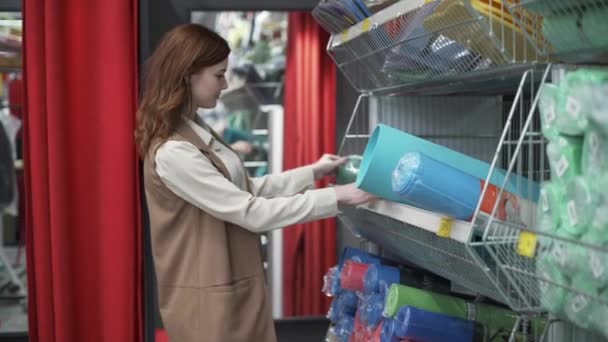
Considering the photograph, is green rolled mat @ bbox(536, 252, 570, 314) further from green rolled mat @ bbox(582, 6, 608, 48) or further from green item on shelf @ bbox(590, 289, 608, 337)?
green rolled mat @ bbox(582, 6, 608, 48)

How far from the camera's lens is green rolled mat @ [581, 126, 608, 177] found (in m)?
1.18

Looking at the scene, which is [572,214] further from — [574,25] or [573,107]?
[574,25]

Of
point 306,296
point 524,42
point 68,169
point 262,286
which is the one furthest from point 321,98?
point 524,42

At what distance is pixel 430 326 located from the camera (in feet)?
6.31

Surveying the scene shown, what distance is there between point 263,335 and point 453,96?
0.97m

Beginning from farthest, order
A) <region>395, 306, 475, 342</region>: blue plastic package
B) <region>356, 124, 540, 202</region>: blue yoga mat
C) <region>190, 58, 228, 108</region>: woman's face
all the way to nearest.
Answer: <region>190, 58, 228, 108</region>: woman's face
<region>395, 306, 475, 342</region>: blue plastic package
<region>356, 124, 540, 202</region>: blue yoga mat

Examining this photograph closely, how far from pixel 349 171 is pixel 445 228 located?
83 centimetres

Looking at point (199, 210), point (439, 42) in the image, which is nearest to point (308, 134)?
point (199, 210)

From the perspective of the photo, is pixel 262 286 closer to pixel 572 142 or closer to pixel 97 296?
pixel 97 296

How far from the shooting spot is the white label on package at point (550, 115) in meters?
1.31

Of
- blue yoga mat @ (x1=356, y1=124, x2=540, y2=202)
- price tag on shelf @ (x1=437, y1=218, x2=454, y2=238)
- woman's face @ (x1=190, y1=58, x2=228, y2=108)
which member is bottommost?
price tag on shelf @ (x1=437, y1=218, x2=454, y2=238)

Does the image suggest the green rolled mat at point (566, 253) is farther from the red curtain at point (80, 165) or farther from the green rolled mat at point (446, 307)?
the red curtain at point (80, 165)

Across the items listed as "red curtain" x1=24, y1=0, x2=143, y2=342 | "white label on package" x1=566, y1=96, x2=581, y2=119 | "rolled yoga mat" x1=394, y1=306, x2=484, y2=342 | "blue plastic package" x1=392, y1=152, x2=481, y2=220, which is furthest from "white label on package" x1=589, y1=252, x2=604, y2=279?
"red curtain" x1=24, y1=0, x2=143, y2=342

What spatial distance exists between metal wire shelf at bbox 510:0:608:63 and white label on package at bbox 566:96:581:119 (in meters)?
Result: 0.14
